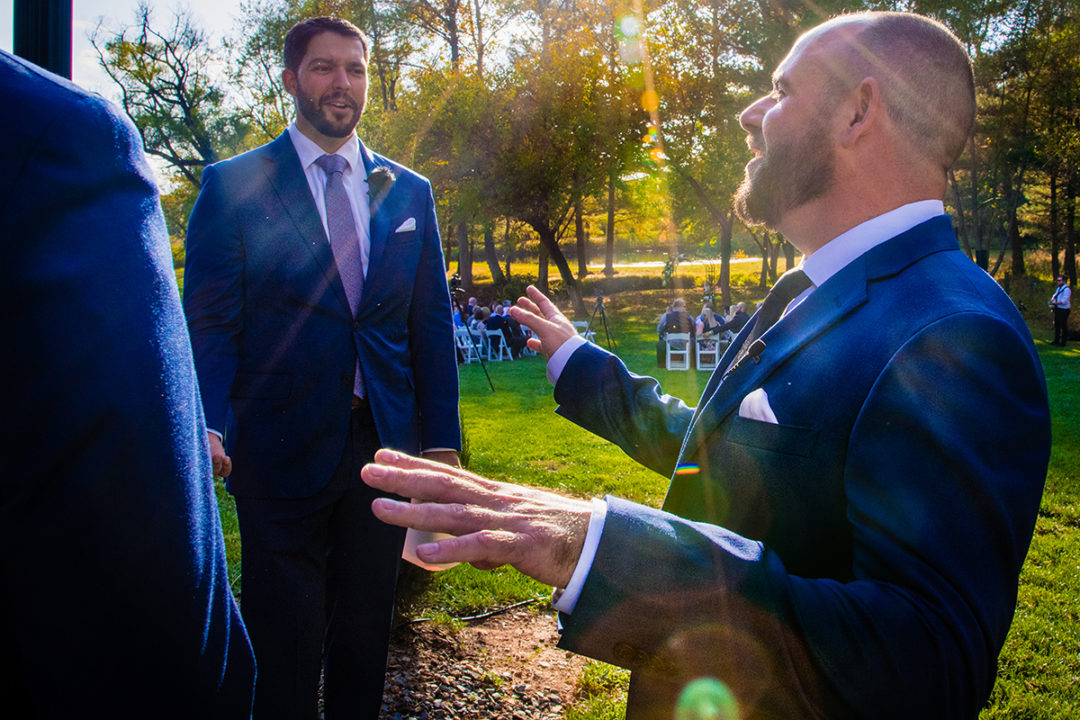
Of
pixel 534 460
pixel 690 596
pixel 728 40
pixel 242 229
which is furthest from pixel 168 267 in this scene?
pixel 728 40

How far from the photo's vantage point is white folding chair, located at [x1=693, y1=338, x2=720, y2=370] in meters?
17.7

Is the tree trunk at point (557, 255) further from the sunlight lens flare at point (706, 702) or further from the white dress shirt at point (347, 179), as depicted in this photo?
the sunlight lens flare at point (706, 702)

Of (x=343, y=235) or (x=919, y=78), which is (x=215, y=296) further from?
(x=919, y=78)

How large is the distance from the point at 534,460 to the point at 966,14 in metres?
26.3

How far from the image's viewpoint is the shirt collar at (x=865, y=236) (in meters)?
1.59

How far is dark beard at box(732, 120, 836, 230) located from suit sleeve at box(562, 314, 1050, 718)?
611mm

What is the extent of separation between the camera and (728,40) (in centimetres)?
2791

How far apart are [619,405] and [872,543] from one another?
0.97 m

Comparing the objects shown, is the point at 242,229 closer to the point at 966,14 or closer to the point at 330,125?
the point at 330,125

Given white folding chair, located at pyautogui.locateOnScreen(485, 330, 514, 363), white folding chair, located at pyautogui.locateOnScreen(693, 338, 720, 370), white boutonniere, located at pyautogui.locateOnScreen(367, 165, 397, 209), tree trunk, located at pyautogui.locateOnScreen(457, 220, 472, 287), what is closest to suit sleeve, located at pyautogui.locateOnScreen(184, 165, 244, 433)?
white boutonniere, located at pyautogui.locateOnScreen(367, 165, 397, 209)

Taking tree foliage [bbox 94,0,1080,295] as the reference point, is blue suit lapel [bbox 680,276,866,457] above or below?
below

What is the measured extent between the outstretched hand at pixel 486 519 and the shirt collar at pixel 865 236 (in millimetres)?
927

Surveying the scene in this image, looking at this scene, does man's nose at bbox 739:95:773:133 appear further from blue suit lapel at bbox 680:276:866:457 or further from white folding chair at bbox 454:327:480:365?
white folding chair at bbox 454:327:480:365

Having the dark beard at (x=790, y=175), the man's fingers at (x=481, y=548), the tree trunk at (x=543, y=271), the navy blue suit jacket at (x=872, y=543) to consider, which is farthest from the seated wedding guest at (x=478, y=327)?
the man's fingers at (x=481, y=548)
